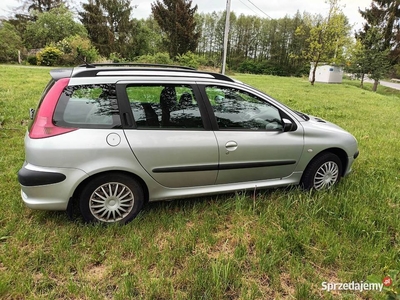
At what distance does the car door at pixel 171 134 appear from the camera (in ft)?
8.84

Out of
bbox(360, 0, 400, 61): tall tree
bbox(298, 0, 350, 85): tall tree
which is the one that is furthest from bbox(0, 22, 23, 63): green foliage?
bbox(360, 0, 400, 61): tall tree

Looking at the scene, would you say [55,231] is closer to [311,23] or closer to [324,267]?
[324,267]

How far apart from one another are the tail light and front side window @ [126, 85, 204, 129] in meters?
0.60

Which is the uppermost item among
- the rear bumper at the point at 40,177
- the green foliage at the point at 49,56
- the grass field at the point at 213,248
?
the green foliage at the point at 49,56

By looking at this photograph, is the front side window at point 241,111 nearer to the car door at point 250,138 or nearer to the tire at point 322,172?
the car door at point 250,138

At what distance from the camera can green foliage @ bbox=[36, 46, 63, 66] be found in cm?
2472

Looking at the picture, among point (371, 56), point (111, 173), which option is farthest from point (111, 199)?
point (371, 56)

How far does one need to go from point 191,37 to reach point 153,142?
34.8m

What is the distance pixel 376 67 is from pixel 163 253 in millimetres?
30455

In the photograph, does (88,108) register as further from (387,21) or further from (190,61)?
(387,21)

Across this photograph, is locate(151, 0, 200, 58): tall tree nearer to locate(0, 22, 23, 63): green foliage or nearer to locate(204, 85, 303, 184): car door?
locate(0, 22, 23, 63): green foliage

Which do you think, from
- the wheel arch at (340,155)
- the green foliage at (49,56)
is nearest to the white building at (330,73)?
the green foliage at (49,56)

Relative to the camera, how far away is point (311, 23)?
74.7 ft

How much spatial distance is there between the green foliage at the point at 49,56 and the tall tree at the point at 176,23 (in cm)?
1326
